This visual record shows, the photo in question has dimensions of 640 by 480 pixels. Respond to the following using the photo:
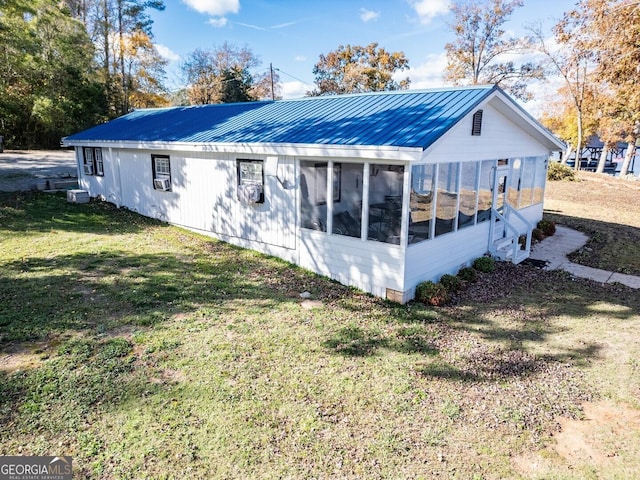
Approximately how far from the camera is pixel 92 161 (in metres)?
14.7

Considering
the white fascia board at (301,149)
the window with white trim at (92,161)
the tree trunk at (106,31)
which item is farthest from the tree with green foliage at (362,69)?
the white fascia board at (301,149)

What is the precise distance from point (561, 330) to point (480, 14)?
33822 millimetres

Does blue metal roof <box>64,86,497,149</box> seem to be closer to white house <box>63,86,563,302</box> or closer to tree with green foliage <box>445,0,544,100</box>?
white house <box>63,86,563,302</box>

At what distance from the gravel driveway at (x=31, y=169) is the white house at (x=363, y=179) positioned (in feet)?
19.0

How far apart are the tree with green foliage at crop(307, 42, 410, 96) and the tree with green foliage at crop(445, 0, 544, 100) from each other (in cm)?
497

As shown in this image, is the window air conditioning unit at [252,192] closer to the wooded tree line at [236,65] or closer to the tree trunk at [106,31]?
the wooded tree line at [236,65]

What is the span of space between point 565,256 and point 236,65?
34754 millimetres

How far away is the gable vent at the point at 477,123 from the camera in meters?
8.31

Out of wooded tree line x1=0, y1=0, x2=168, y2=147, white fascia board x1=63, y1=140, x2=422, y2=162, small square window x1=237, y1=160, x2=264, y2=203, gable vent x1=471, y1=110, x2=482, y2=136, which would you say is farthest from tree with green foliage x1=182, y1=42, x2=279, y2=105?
gable vent x1=471, y1=110, x2=482, y2=136

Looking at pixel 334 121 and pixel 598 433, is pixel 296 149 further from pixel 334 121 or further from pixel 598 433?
pixel 598 433

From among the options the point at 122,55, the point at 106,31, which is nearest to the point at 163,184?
the point at 122,55

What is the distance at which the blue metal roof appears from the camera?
283 inches

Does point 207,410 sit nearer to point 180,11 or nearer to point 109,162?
point 109,162

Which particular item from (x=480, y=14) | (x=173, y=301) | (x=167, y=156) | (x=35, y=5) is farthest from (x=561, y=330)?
(x=480, y=14)
